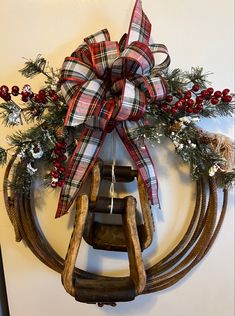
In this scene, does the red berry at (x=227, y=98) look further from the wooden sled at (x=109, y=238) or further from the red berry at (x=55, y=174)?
the red berry at (x=55, y=174)

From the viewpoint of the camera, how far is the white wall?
2.20 feet

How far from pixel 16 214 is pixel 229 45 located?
67 cm

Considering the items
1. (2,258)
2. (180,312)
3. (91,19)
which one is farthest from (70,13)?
(180,312)

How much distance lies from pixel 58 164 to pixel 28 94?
0.17 meters

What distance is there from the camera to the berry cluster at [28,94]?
1.92ft

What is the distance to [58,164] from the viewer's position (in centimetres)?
63

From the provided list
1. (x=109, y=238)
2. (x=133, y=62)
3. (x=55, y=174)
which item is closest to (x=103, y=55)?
(x=133, y=62)

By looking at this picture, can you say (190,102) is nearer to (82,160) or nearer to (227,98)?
(227,98)

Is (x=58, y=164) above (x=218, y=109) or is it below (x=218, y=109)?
below

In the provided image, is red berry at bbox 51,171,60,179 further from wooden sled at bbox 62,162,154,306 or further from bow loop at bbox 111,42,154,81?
bow loop at bbox 111,42,154,81

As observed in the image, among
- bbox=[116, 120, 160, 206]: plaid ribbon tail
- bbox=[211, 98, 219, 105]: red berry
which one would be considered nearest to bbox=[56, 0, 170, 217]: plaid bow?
bbox=[116, 120, 160, 206]: plaid ribbon tail

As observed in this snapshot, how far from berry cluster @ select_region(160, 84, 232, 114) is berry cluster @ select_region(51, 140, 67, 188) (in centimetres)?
24

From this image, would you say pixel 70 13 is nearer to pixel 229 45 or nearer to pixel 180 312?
pixel 229 45

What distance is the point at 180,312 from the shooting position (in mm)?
780
